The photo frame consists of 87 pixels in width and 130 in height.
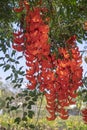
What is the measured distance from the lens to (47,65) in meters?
2.42

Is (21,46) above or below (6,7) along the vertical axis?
below

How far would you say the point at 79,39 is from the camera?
12.2ft

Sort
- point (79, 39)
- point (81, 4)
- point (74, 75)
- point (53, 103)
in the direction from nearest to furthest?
1. point (74, 75)
2. point (53, 103)
3. point (81, 4)
4. point (79, 39)

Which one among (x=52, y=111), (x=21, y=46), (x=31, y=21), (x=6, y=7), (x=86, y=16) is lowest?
(x=52, y=111)

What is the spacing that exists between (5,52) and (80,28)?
4.60 ft

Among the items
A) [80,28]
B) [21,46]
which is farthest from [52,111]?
[80,28]

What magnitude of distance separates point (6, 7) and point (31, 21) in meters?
1.02

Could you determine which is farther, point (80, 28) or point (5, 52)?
point (5, 52)

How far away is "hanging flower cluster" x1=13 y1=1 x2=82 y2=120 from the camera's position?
236 cm

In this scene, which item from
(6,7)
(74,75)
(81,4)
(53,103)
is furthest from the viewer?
(6,7)

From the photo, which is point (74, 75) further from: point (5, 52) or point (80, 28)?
point (5, 52)

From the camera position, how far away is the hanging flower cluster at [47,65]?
236cm

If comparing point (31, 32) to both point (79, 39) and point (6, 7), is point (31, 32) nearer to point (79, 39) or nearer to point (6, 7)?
point (6, 7)

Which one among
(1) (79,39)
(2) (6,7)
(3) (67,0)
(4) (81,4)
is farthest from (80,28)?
(3) (67,0)
